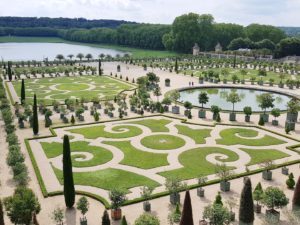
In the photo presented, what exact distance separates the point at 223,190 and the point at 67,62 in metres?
98.3

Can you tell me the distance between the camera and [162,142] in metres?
41.5

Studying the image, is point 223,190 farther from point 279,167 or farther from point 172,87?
point 172,87

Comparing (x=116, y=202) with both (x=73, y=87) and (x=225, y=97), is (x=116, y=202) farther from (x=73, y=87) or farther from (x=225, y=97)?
(x=73, y=87)

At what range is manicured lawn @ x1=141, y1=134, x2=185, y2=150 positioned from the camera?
40156 mm

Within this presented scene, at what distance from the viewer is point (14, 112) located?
181 feet

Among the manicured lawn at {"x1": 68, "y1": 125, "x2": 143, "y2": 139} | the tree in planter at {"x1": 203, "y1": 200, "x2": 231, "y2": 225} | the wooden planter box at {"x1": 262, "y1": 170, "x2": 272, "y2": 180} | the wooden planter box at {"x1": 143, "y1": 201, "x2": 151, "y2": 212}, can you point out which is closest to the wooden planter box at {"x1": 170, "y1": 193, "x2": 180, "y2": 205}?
the wooden planter box at {"x1": 143, "y1": 201, "x2": 151, "y2": 212}

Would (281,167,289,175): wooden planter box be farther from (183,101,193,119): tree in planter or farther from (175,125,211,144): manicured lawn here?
(183,101,193,119): tree in planter

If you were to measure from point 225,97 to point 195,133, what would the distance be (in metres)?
26.6

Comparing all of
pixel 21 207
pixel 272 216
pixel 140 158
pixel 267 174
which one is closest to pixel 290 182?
pixel 267 174

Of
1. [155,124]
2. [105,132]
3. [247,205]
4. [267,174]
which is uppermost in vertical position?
[247,205]

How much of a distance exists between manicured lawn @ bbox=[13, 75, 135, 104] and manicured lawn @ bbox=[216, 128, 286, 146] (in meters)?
28.7

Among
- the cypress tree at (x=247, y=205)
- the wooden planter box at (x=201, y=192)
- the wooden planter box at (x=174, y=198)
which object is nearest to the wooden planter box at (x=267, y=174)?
the wooden planter box at (x=201, y=192)

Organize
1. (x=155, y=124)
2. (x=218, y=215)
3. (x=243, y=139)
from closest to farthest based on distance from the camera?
(x=218, y=215) → (x=243, y=139) → (x=155, y=124)

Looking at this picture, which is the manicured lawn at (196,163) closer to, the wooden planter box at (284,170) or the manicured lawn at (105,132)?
the wooden planter box at (284,170)
